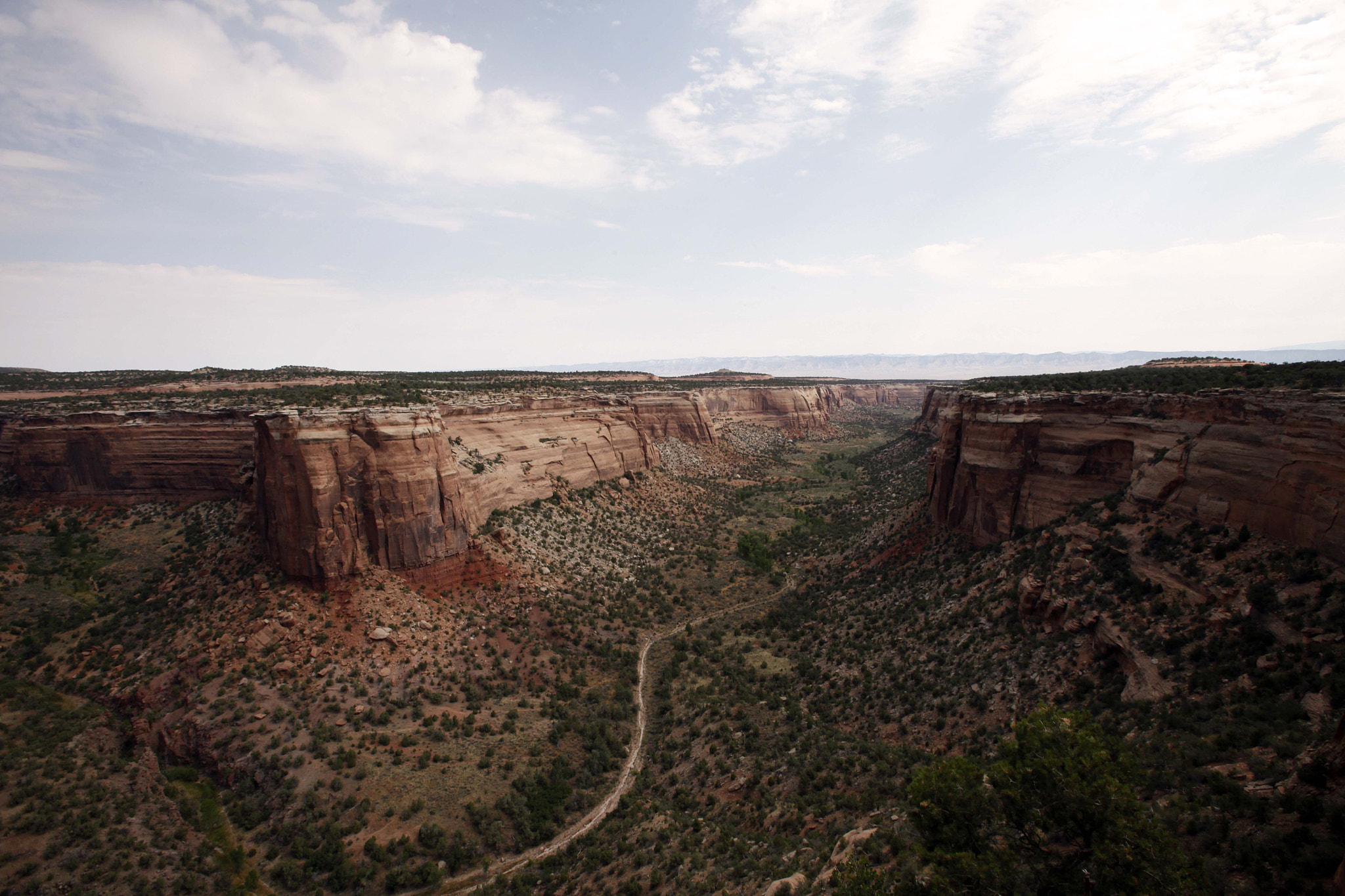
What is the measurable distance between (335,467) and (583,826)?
19.8 metres

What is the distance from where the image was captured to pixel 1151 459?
22625 millimetres

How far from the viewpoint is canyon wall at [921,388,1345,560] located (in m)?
16.7

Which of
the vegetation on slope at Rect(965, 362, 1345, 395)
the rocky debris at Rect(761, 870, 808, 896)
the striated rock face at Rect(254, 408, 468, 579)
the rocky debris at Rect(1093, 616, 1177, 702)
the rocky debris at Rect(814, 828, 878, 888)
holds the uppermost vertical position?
the vegetation on slope at Rect(965, 362, 1345, 395)

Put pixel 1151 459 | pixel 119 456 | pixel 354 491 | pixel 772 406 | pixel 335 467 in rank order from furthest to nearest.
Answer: pixel 772 406, pixel 119 456, pixel 354 491, pixel 335 467, pixel 1151 459

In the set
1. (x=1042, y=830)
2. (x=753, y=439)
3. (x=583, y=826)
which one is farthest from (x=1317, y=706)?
(x=753, y=439)

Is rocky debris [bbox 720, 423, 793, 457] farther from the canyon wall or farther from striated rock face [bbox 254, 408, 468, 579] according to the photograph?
striated rock face [bbox 254, 408, 468, 579]

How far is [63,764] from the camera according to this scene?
61.5 ft

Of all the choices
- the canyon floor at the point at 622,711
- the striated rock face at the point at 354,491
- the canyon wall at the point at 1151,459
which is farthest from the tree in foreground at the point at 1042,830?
the striated rock face at the point at 354,491

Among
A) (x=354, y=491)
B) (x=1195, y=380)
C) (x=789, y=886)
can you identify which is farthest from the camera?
(x=354, y=491)

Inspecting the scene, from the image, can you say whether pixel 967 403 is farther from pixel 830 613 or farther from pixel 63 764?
pixel 63 764

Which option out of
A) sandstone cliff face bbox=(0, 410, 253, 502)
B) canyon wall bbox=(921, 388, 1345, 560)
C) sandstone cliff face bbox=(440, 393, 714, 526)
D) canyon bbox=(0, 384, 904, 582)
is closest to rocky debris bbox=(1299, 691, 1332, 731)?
canyon wall bbox=(921, 388, 1345, 560)

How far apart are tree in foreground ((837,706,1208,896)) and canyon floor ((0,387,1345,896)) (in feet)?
0.41

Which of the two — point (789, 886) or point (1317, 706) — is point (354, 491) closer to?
point (789, 886)

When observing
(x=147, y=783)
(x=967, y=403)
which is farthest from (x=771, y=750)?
(x=967, y=403)
